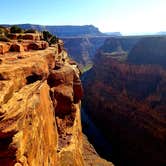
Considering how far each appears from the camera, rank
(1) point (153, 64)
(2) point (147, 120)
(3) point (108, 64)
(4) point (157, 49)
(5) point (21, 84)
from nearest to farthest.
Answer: (5) point (21, 84), (2) point (147, 120), (1) point (153, 64), (4) point (157, 49), (3) point (108, 64)

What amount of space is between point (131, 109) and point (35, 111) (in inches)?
2008

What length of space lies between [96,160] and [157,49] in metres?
47.2

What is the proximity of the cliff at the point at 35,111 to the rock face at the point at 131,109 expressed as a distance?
24.8m

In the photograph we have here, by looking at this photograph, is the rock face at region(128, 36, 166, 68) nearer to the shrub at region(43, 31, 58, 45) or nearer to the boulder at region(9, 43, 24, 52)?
the shrub at region(43, 31, 58, 45)

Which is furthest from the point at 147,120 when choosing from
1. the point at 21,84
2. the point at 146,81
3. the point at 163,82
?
the point at 21,84

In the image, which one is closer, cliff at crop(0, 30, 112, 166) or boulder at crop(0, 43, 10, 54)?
cliff at crop(0, 30, 112, 166)

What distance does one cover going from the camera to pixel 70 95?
27109 mm

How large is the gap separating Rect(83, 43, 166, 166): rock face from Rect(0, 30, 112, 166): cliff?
24772mm

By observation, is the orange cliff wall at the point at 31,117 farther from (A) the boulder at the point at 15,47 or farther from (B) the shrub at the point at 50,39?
(B) the shrub at the point at 50,39

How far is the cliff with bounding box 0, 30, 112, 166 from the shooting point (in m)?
13.7

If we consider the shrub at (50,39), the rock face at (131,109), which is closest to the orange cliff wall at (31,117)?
the shrub at (50,39)

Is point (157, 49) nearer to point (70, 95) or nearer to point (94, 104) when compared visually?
point (94, 104)

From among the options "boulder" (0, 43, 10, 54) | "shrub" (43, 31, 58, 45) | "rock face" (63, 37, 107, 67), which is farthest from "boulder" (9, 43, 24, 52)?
"rock face" (63, 37, 107, 67)

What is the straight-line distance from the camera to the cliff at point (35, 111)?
1373 centimetres
